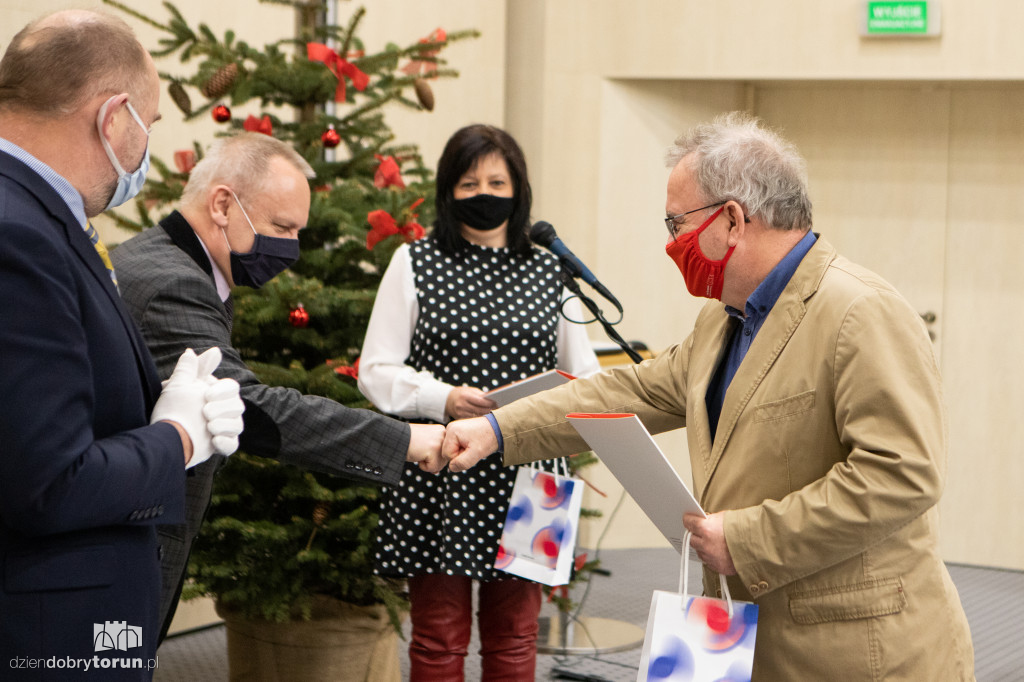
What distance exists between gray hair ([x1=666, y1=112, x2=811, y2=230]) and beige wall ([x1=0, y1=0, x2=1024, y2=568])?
11.5 ft

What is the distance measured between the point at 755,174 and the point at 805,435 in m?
0.48

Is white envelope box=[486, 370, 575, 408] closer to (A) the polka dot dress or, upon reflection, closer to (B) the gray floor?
Result: (A) the polka dot dress

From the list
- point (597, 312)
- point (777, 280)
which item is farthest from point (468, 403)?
point (777, 280)

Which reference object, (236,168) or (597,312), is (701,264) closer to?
(597,312)

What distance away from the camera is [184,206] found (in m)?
2.43

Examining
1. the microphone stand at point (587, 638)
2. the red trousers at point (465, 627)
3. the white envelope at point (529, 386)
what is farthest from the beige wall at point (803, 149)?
the white envelope at point (529, 386)

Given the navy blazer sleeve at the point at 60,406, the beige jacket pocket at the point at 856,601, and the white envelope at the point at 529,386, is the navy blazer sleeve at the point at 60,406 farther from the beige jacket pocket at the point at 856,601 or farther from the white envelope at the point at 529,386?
the white envelope at the point at 529,386

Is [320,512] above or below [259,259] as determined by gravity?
below

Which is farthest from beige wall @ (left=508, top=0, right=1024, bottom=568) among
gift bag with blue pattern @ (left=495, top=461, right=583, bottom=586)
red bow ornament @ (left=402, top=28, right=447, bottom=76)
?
gift bag with blue pattern @ (left=495, top=461, right=583, bottom=586)

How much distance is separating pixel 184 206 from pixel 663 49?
3.78m

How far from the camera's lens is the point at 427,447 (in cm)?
241

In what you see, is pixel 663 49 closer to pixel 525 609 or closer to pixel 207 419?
pixel 525 609

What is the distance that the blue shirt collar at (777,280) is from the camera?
1.92m

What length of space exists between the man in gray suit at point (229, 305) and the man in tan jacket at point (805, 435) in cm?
70
